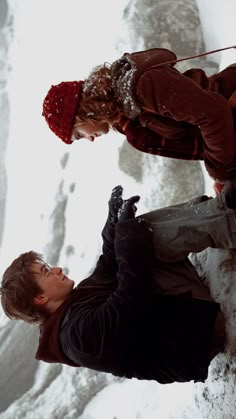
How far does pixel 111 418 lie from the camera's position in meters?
3.71

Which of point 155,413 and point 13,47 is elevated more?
point 13,47

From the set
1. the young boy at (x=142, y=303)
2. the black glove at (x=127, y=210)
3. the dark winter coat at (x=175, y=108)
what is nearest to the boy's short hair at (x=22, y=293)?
the young boy at (x=142, y=303)

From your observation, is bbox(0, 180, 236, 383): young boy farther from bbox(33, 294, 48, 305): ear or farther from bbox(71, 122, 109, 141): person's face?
bbox(71, 122, 109, 141): person's face

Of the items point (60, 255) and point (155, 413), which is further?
point (60, 255)

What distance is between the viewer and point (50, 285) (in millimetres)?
1787

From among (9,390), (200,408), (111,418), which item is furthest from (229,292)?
(9,390)

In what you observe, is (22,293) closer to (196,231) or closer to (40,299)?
(40,299)

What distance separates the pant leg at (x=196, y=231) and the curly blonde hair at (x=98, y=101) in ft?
1.44

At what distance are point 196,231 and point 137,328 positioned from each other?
15.5 inches

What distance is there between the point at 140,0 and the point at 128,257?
470cm

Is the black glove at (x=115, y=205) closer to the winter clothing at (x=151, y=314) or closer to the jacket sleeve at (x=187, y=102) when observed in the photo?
the winter clothing at (x=151, y=314)

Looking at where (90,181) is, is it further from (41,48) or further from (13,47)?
(13,47)

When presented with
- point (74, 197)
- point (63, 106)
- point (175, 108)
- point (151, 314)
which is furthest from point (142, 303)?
point (74, 197)

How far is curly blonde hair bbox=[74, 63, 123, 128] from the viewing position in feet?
5.57
